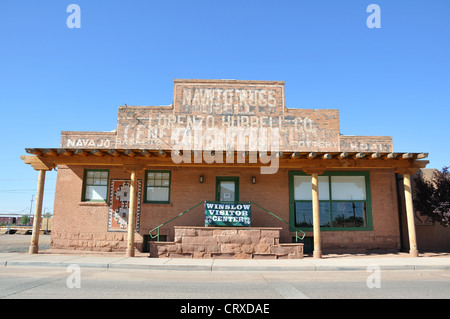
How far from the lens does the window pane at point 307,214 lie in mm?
13875

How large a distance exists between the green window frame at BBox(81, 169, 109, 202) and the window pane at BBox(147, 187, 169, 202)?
69.8 inches

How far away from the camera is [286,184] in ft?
46.4

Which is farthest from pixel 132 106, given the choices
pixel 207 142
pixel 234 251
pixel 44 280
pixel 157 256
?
pixel 44 280

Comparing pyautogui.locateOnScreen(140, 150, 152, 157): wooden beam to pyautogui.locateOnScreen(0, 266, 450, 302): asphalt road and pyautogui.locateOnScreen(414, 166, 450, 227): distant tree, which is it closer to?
pyautogui.locateOnScreen(0, 266, 450, 302): asphalt road

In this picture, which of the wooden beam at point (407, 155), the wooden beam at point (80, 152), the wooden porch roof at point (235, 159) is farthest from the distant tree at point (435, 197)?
the wooden beam at point (80, 152)

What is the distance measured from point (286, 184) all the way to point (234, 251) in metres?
3.82

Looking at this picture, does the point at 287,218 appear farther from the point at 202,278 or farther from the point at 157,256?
the point at 202,278

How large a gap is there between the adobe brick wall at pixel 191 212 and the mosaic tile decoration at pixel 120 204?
0.19 m

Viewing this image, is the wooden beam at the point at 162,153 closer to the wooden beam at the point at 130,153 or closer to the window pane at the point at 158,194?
the wooden beam at the point at 130,153

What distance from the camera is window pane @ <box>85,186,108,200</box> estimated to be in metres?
14.0

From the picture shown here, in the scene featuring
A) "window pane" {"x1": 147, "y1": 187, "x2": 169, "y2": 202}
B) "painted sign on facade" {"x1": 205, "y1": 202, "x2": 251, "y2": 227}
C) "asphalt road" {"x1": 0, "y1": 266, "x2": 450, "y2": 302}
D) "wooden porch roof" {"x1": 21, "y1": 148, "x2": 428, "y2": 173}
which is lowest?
"asphalt road" {"x1": 0, "y1": 266, "x2": 450, "y2": 302}

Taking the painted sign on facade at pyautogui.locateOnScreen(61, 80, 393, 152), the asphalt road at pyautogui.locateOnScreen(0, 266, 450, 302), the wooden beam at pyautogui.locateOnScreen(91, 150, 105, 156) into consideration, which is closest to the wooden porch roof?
the wooden beam at pyautogui.locateOnScreen(91, 150, 105, 156)

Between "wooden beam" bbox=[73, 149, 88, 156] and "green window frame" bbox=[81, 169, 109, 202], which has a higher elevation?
"wooden beam" bbox=[73, 149, 88, 156]

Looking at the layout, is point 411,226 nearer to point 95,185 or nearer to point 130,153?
point 130,153
